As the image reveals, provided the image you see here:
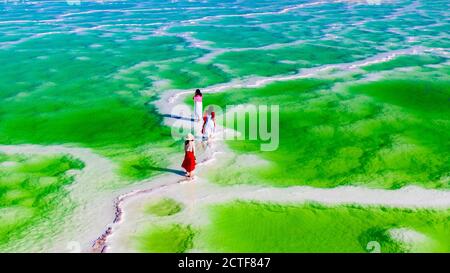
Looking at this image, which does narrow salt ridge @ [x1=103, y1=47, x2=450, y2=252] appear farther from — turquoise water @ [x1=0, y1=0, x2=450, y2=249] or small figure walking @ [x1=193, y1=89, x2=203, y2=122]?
small figure walking @ [x1=193, y1=89, x2=203, y2=122]

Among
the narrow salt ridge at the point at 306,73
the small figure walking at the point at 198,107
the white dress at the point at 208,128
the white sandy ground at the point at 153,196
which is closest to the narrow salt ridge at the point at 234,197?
the white sandy ground at the point at 153,196

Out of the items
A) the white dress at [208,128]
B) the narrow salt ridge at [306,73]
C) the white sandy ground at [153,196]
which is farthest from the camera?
the narrow salt ridge at [306,73]

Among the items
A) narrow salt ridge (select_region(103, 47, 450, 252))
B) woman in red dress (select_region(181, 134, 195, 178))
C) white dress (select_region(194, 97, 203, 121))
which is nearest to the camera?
narrow salt ridge (select_region(103, 47, 450, 252))

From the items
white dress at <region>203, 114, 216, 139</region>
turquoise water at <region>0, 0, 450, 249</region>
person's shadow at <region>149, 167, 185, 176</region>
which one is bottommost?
turquoise water at <region>0, 0, 450, 249</region>

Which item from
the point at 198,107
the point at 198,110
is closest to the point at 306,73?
the point at 198,110

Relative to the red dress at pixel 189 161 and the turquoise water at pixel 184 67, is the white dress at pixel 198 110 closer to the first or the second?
the turquoise water at pixel 184 67

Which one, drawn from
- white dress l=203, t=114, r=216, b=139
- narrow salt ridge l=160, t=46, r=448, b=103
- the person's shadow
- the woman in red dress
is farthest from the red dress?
narrow salt ridge l=160, t=46, r=448, b=103
